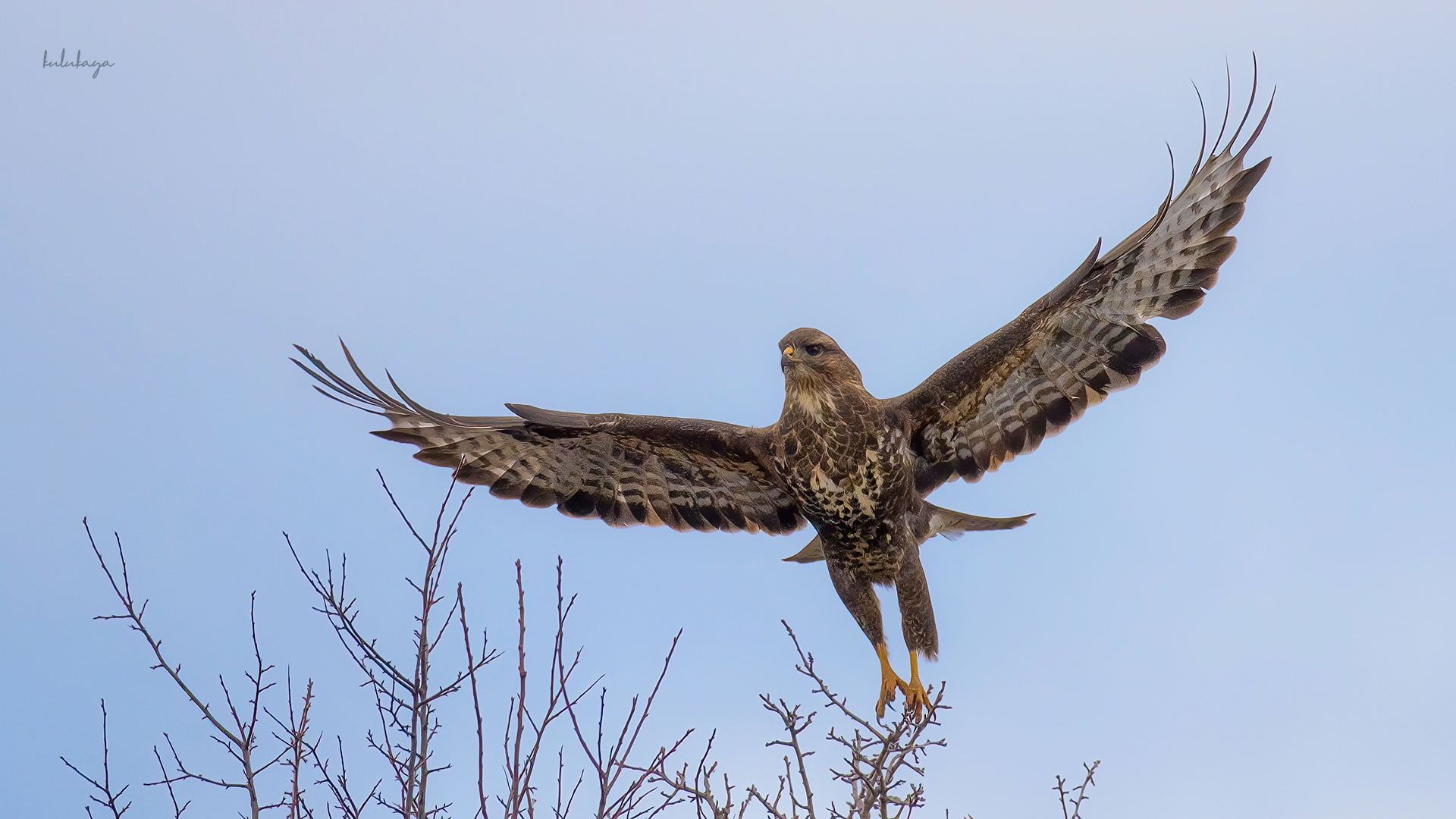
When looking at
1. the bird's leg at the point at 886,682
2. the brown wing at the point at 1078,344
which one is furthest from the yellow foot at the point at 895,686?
the brown wing at the point at 1078,344

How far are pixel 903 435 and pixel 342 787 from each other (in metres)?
3.21

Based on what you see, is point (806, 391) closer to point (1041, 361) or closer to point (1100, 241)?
point (1041, 361)

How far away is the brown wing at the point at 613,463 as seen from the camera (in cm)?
634

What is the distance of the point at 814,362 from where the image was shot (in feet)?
19.1

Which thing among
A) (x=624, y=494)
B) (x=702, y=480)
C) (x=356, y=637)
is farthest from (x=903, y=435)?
(x=356, y=637)

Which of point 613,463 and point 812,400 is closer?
point 812,400

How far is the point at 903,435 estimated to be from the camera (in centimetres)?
599

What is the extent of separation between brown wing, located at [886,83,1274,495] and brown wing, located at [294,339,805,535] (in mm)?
959

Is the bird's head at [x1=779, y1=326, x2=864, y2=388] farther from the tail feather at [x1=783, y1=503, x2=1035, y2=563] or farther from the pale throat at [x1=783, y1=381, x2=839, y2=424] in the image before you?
the tail feather at [x1=783, y1=503, x2=1035, y2=563]

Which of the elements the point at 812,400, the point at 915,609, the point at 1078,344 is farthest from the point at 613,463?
the point at 1078,344

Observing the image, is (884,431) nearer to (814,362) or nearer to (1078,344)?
(814,362)

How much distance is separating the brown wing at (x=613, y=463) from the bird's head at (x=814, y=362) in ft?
1.72

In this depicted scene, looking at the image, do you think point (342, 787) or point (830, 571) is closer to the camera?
point (342, 787)

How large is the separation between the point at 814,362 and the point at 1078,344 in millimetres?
1332
